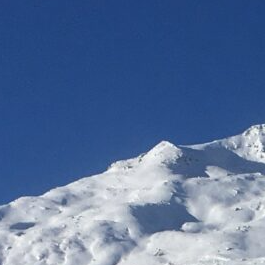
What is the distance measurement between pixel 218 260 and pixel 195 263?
162 inches

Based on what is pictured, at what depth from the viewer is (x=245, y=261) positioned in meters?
194

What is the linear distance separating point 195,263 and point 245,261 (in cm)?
935

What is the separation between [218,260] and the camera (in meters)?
197

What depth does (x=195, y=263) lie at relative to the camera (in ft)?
652

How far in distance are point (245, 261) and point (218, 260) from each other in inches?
210
